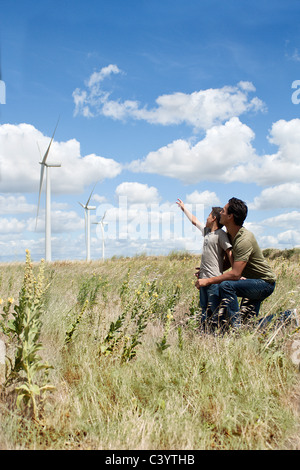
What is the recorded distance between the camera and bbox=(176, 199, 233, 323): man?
5.45 meters

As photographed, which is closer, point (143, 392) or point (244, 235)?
point (143, 392)

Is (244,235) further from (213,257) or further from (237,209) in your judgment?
(213,257)

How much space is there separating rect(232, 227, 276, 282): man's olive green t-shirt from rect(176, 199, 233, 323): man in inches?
8.1

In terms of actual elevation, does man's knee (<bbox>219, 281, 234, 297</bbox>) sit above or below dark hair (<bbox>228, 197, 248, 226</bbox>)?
below

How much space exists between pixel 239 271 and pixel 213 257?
1.68 ft

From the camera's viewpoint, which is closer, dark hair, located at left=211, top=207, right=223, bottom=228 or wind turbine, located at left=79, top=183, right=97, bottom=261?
dark hair, located at left=211, top=207, right=223, bottom=228

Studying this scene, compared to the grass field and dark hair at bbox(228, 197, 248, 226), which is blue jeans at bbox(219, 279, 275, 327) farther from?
dark hair at bbox(228, 197, 248, 226)

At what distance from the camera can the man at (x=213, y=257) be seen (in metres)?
5.45

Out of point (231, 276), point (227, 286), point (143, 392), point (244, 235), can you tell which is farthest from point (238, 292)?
point (143, 392)

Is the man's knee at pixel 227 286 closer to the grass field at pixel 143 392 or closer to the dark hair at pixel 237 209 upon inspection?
the grass field at pixel 143 392

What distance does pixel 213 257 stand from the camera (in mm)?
5527

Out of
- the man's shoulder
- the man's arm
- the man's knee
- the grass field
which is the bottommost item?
the grass field

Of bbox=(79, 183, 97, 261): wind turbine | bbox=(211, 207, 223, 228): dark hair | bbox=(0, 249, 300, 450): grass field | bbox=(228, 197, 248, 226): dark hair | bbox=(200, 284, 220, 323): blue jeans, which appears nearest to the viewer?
bbox=(0, 249, 300, 450): grass field

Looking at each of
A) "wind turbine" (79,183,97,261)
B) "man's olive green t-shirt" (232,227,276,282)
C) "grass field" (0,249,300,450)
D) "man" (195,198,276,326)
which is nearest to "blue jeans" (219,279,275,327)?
"man" (195,198,276,326)
